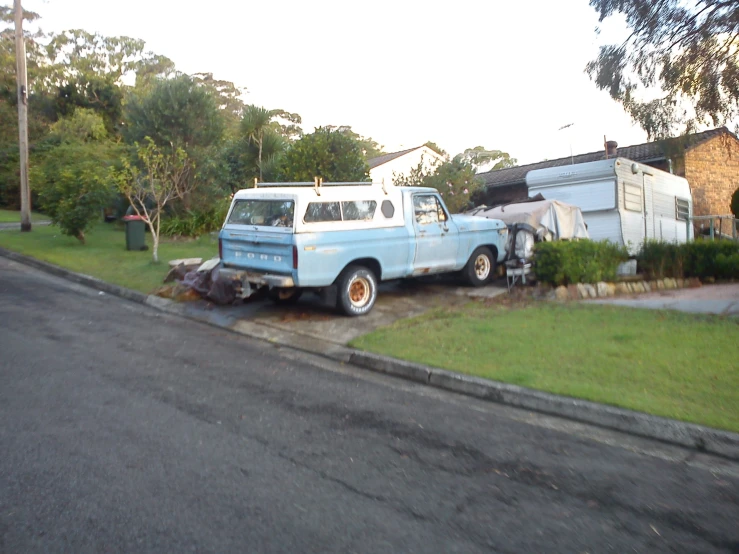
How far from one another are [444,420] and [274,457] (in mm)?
1838

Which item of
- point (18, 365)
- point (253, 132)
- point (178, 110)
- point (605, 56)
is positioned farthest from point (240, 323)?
point (178, 110)

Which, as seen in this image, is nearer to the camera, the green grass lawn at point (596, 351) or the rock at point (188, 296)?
the green grass lawn at point (596, 351)

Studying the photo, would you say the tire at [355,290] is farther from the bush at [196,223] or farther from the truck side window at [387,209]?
the bush at [196,223]

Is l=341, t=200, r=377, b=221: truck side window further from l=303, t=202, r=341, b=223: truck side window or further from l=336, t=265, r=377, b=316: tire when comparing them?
l=336, t=265, r=377, b=316: tire

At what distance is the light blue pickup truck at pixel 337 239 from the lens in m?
10.7

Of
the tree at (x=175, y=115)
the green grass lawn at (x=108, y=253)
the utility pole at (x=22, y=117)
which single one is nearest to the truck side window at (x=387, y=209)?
the green grass lawn at (x=108, y=253)

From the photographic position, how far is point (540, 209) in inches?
571

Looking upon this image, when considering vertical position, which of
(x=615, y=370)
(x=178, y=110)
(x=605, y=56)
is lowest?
(x=615, y=370)

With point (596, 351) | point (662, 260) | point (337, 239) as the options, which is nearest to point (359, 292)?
point (337, 239)

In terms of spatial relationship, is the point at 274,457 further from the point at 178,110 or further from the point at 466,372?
the point at 178,110

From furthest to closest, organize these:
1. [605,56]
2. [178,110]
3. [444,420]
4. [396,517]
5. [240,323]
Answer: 1. [178,110]
2. [605,56]
3. [240,323]
4. [444,420]
5. [396,517]

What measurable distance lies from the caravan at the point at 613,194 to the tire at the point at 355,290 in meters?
6.95

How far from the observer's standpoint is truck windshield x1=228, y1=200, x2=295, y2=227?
10.8m

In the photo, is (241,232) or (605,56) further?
(605,56)
